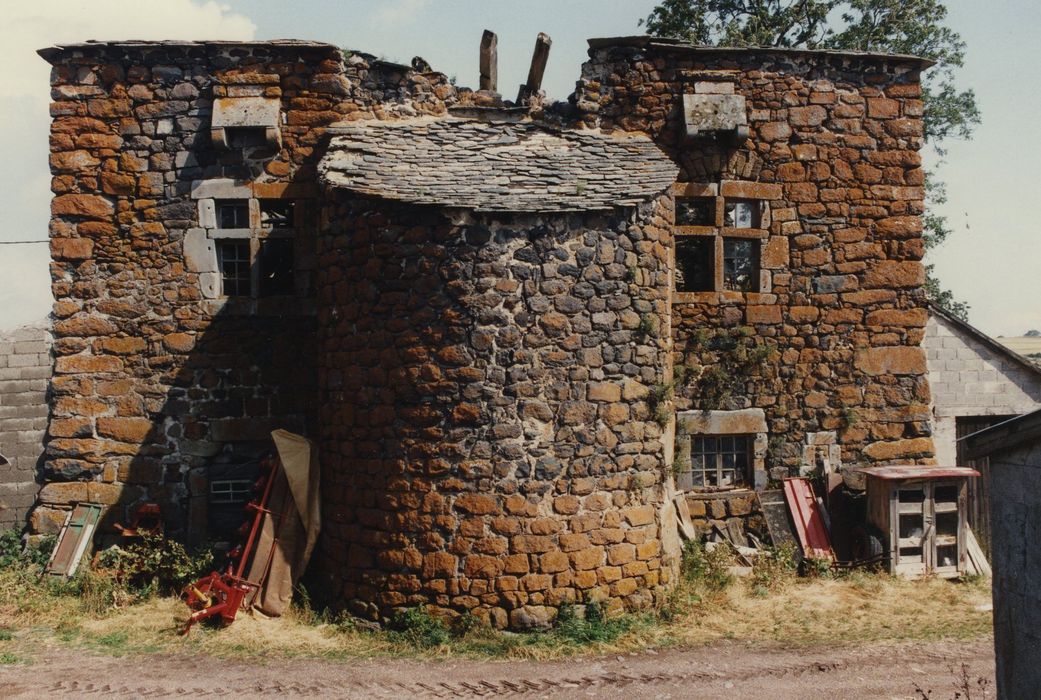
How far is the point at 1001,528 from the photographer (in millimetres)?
5023

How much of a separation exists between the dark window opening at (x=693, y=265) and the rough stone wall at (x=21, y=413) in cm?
766

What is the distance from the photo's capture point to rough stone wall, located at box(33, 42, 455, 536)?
9.23m

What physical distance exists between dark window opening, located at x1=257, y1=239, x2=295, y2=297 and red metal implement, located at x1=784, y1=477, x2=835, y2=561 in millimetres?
6524

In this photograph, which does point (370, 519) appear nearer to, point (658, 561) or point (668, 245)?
point (658, 561)

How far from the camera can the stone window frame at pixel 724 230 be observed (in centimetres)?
971

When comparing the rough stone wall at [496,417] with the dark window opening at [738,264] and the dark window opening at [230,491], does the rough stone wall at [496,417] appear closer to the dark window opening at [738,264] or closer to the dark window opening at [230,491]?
the dark window opening at [230,491]

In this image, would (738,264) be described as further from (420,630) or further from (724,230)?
(420,630)

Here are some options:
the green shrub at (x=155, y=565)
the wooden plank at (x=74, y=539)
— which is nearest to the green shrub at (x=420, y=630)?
the green shrub at (x=155, y=565)

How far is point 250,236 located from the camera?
9422 mm

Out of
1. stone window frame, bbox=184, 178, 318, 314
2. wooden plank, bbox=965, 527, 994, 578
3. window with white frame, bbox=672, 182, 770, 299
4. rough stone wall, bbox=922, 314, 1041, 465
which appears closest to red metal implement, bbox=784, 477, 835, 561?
wooden plank, bbox=965, 527, 994, 578

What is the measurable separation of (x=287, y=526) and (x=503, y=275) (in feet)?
11.1

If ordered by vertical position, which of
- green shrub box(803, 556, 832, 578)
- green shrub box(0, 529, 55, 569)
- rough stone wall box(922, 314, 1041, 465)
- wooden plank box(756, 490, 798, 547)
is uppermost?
rough stone wall box(922, 314, 1041, 465)

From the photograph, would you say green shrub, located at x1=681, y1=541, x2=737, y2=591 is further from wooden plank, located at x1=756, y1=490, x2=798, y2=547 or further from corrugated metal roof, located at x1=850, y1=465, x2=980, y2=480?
corrugated metal roof, located at x1=850, y1=465, x2=980, y2=480

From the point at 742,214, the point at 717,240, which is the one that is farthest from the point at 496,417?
the point at 742,214
